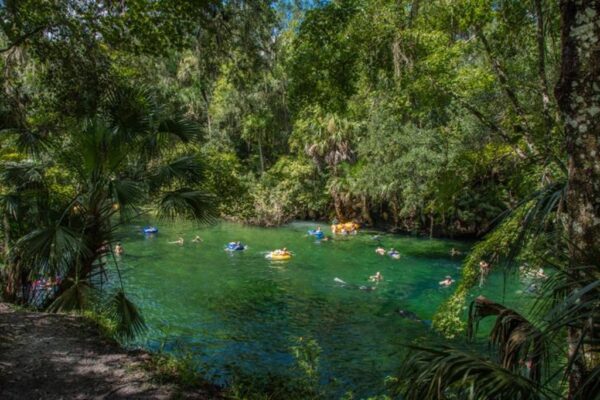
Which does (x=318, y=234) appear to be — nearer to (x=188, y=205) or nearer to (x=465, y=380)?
(x=188, y=205)

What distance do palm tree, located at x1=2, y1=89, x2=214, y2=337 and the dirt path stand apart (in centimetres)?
52

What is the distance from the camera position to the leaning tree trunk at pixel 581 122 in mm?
2514

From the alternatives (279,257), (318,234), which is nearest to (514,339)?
(279,257)

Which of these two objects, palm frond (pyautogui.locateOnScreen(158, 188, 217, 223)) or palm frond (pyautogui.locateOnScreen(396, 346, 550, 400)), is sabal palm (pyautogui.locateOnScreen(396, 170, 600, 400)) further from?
palm frond (pyautogui.locateOnScreen(158, 188, 217, 223))

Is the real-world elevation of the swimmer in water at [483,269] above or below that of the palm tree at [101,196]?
below

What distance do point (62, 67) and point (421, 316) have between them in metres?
10.2

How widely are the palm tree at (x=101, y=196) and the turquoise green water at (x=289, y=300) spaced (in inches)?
53.5

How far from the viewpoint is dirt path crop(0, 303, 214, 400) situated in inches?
180

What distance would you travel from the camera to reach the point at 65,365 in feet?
16.8

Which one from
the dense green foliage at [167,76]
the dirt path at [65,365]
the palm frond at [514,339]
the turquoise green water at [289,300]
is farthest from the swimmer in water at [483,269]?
the dirt path at [65,365]

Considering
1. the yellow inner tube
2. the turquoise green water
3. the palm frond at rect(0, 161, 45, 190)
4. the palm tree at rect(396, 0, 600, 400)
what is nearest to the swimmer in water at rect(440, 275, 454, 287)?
the turquoise green water

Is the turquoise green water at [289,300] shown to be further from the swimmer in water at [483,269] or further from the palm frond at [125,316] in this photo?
the swimmer in water at [483,269]

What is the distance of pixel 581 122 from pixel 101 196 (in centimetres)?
614

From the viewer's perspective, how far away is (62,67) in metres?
6.51
